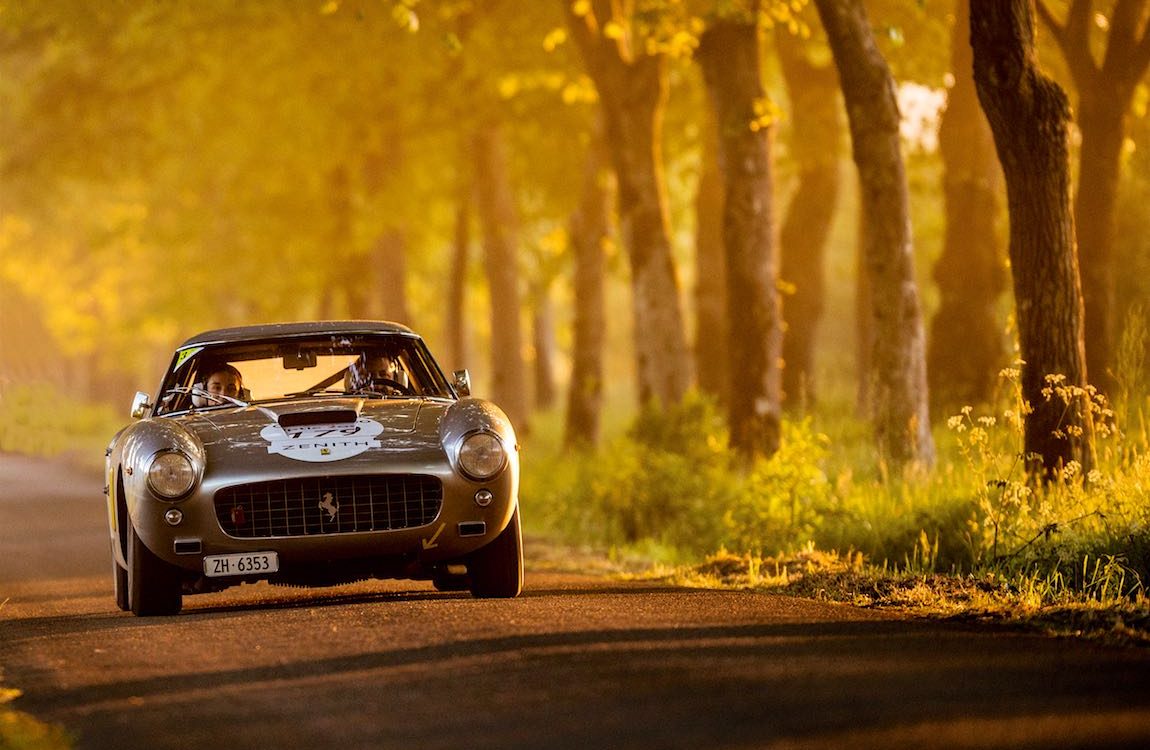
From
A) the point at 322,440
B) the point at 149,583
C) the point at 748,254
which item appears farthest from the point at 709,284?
the point at 149,583

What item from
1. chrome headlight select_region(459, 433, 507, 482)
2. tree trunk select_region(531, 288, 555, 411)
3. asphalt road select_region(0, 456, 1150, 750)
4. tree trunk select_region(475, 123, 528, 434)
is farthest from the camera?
tree trunk select_region(531, 288, 555, 411)

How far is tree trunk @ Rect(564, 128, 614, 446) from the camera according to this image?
91.3ft

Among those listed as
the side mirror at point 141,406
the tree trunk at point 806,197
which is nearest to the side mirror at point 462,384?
the side mirror at point 141,406

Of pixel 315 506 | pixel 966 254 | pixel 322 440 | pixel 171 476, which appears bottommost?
pixel 315 506

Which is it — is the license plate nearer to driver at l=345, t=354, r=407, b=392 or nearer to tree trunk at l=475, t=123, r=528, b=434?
driver at l=345, t=354, r=407, b=392

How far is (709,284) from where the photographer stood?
2817 cm

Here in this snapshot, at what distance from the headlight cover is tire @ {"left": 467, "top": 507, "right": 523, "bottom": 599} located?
1.57 meters

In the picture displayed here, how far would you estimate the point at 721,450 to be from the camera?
17422 millimetres

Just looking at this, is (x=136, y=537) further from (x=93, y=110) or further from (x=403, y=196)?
(x=93, y=110)

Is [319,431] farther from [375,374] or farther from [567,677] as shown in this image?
[567,677]

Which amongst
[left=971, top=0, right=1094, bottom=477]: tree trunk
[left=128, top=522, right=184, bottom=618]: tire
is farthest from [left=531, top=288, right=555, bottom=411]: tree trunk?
[left=128, top=522, right=184, bottom=618]: tire

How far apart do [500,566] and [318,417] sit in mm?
1249

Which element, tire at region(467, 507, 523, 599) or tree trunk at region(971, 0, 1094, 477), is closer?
tire at region(467, 507, 523, 599)

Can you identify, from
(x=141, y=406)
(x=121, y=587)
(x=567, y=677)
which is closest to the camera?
(x=567, y=677)
